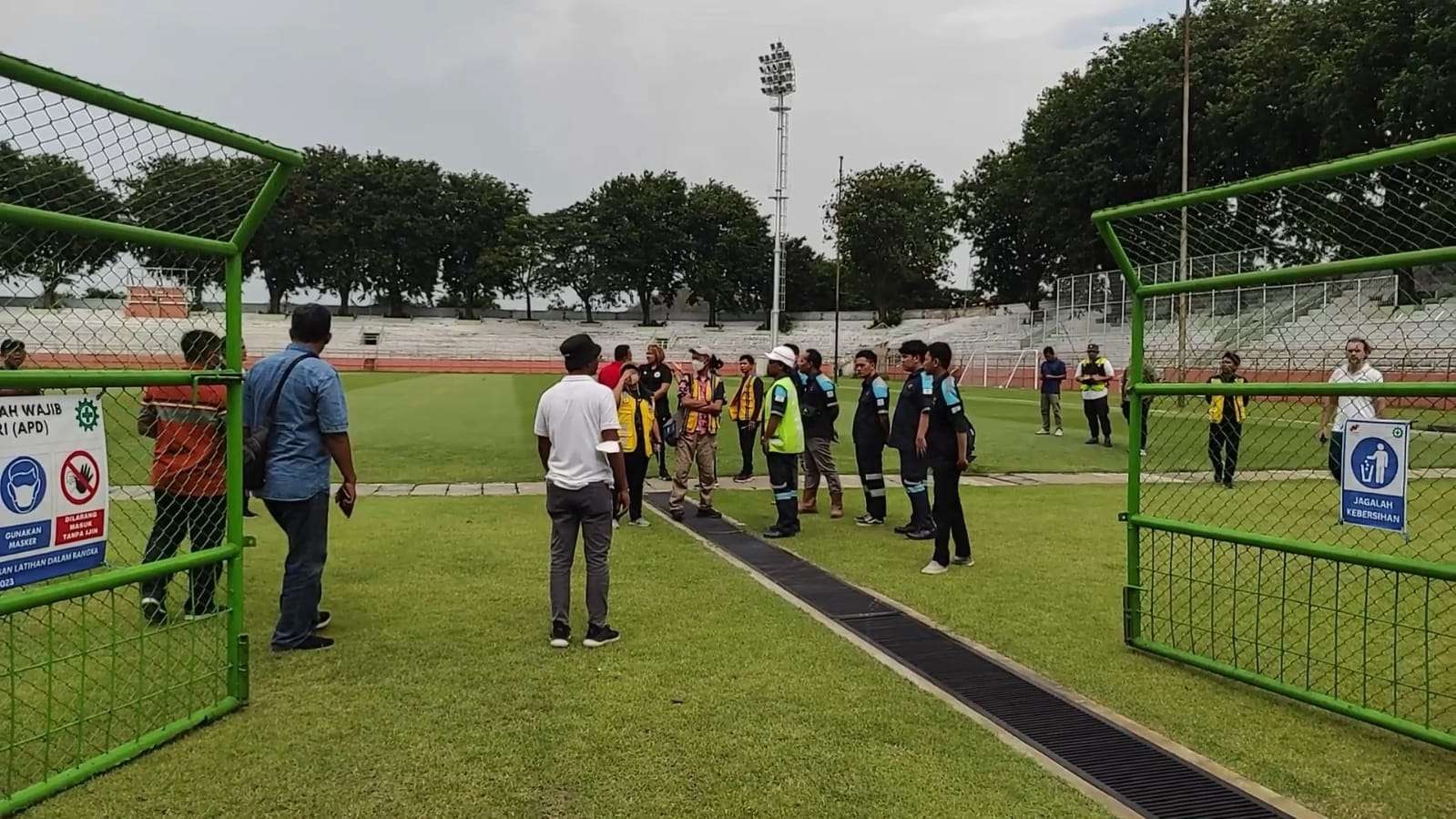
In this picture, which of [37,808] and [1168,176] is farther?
[1168,176]

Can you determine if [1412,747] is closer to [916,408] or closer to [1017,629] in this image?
[1017,629]

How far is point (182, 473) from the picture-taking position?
5117 mm

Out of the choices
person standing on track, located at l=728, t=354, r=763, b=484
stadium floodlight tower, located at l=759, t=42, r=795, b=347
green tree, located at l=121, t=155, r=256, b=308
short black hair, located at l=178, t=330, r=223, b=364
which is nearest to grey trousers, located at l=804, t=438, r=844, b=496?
person standing on track, located at l=728, t=354, r=763, b=484

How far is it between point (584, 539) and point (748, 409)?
21.3 ft

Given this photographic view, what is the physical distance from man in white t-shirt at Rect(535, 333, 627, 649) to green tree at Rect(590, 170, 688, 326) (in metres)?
65.1

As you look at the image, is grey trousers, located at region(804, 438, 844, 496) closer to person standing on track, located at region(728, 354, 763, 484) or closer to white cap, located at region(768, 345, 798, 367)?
white cap, located at region(768, 345, 798, 367)

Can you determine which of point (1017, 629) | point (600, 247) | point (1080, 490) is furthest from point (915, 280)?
point (1017, 629)

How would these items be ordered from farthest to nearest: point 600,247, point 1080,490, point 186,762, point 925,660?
point 600,247 → point 1080,490 → point 925,660 → point 186,762

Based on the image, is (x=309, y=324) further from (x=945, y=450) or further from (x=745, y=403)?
(x=745, y=403)

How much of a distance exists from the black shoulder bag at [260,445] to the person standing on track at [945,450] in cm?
432

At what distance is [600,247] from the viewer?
69250 mm

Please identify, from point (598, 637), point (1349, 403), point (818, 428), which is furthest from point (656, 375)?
point (1349, 403)

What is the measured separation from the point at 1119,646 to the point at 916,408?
148 inches

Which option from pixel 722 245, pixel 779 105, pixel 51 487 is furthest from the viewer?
pixel 722 245
